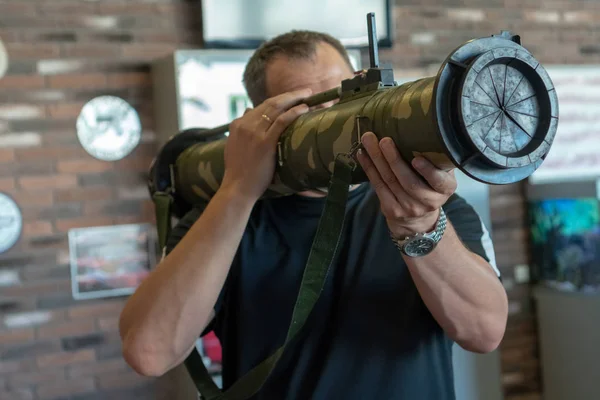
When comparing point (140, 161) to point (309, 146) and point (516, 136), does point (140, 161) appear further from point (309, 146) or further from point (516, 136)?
point (516, 136)

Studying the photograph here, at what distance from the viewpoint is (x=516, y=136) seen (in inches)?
22.6

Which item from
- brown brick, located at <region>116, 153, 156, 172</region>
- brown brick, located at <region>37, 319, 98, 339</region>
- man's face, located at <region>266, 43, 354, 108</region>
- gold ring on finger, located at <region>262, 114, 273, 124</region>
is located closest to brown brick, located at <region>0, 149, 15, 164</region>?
brown brick, located at <region>116, 153, 156, 172</region>

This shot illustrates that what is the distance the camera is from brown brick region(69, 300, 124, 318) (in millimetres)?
2410

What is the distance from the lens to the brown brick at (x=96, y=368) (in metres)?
2.40

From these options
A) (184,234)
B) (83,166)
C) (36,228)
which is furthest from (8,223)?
(184,234)

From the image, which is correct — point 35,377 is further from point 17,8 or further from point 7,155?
point 17,8

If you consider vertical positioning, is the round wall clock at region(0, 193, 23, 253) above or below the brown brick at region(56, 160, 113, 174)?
below

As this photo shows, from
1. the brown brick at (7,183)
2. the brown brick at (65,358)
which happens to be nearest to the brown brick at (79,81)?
the brown brick at (7,183)

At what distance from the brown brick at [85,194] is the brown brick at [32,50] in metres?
0.48

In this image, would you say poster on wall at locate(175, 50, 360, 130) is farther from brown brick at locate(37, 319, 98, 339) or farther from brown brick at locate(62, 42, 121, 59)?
brown brick at locate(37, 319, 98, 339)

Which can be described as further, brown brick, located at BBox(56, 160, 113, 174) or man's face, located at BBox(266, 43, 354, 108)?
brown brick, located at BBox(56, 160, 113, 174)

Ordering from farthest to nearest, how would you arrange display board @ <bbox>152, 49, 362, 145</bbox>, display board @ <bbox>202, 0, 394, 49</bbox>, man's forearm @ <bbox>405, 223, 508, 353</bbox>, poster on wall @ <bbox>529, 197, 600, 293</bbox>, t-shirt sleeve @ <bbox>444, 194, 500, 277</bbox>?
1. poster on wall @ <bbox>529, 197, 600, 293</bbox>
2. display board @ <bbox>202, 0, 394, 49</bbox>
3. display board @ <bbox>152, 49, 362, 145</bbox>
4. t-shirt sleeve @ <bbox>444, 194, 500, 277</bbox>
5. man's forearm @ <bbox>405, 223, 508, 353</bbox>

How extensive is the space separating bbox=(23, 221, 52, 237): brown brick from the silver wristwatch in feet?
6.13

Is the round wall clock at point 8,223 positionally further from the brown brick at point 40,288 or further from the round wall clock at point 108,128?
the round wall clock at point 108,128
